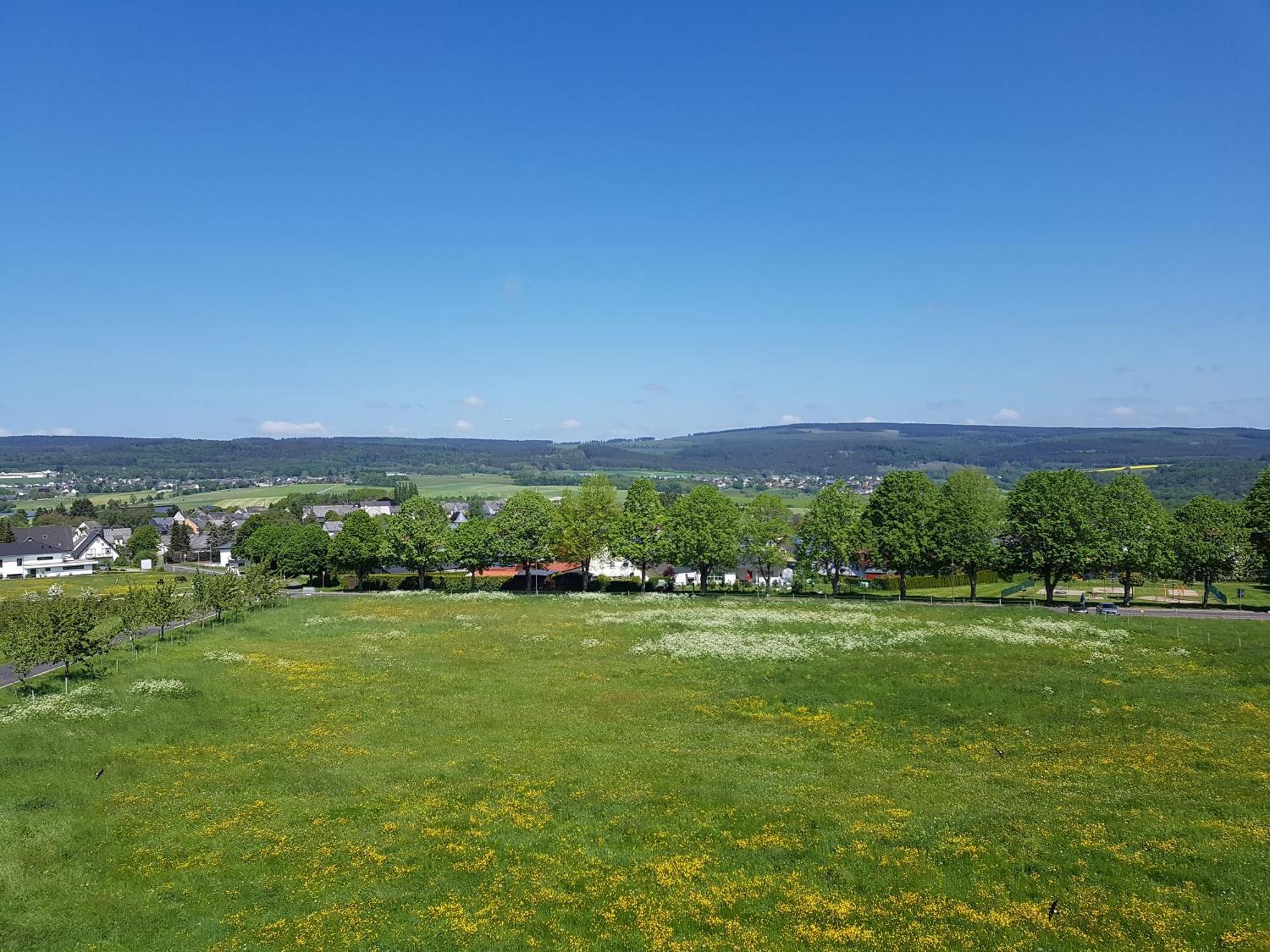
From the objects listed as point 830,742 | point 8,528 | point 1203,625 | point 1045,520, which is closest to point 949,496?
point 1045,520

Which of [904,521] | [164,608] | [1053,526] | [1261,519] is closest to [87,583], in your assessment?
[164,608]

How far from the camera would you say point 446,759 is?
31.4m

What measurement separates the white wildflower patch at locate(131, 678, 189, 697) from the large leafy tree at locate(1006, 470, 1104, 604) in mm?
70535

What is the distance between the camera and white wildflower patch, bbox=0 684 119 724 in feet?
115

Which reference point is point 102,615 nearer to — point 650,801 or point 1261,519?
point 650,801

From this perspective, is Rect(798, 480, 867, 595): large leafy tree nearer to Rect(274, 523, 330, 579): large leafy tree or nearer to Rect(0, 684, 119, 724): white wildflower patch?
Rect(0, 684, 119, 724): white wildflower patch

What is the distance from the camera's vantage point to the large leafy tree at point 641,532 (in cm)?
8875

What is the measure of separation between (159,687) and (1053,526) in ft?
239

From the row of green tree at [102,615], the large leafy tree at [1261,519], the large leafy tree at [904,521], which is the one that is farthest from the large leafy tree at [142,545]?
the large leafy tree at [1261,519]

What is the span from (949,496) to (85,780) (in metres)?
79.0

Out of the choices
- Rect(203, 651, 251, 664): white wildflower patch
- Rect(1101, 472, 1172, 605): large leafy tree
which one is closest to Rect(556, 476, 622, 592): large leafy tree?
Rect(203, 651, 251, 664): white wildflower patch

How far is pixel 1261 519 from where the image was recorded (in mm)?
79000

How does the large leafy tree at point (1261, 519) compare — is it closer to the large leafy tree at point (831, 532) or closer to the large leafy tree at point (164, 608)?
the large leafy tree at point (831, 532)

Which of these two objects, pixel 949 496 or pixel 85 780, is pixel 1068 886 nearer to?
pixel 85 780
